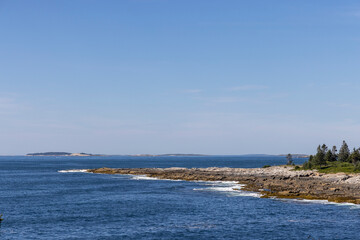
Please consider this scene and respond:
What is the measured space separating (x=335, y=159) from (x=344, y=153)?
8.40 metres

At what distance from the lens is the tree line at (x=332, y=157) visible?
13375 cm

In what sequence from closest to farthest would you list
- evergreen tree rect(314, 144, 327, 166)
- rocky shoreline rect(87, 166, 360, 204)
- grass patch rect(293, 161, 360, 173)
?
rocky shoreline rect(87, 166, 360, 204) < grass patch rect(293, 161, 360, 173) < evergreen tree rect(314, 144, 327, 166)

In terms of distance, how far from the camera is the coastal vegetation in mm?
127812

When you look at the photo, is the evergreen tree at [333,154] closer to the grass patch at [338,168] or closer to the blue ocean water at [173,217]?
the grass patch at [338,168]

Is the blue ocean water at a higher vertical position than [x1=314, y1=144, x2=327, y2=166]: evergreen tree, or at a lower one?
lower

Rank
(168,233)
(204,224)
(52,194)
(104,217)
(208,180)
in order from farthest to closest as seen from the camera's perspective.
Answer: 1. (208,180)
2. (52,194)
3. (104,217)
4. (204,224)
5. (168,233)

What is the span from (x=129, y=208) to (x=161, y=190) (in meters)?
30.4

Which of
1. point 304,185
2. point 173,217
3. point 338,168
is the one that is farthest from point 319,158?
point 173,217

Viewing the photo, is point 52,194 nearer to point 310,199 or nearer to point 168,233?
point 168,233

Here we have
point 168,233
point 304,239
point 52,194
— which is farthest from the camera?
point 52,194

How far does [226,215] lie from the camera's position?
2645 inches

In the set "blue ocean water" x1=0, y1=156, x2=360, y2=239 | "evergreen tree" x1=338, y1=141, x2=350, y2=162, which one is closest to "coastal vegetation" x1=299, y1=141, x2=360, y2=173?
"evergreen tree" x1=338, y1=141, x2=350, y2=162

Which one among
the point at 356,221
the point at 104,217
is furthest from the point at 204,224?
the point at 356,221

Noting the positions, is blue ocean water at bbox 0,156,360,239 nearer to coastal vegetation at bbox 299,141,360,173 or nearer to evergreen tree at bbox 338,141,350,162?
coastal vegetation at bbox 299,141,360,173
